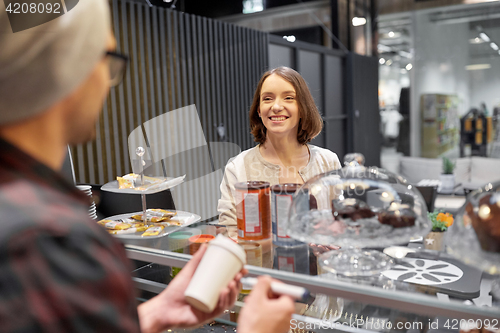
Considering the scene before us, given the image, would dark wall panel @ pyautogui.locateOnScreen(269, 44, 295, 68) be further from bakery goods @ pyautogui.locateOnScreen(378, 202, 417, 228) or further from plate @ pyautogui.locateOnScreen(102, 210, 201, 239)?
bakery goods @ pyautogui.locateOnScreen(378, 202, 417, 228)

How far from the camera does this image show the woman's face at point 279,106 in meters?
2.06

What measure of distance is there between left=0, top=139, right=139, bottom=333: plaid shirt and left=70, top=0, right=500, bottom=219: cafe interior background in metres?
2.63

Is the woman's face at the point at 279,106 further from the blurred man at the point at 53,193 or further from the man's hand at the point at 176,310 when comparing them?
the blurred man at the point at 53,193

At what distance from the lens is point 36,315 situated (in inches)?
16.0

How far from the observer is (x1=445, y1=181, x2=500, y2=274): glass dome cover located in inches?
30.3

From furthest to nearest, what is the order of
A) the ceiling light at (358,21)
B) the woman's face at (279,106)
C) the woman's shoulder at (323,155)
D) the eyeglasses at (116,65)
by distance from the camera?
the ceiling light at (358,21) → the woman's shoulder at (323,155) → the woman's face at (279,106) → the eyeglasses at (116,65)

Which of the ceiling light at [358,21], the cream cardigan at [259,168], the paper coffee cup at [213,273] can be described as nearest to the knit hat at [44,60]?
the paper coffee cup at [213,273]

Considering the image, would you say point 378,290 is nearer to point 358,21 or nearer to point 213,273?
point 213,273

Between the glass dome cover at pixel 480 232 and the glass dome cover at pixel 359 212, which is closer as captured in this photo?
the glass dome cover at pixel 480 232

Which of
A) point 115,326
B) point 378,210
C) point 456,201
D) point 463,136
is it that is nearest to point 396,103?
point 463,136

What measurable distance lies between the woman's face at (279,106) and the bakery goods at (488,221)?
51.0 inches

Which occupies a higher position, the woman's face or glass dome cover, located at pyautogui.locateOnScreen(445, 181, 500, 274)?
the woman's face

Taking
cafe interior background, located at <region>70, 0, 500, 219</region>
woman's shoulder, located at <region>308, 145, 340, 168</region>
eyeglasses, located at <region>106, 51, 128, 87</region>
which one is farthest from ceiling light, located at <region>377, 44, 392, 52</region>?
eyeglasses, located at <region>106, 51, 128, 87</region>

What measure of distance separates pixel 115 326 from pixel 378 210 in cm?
67
